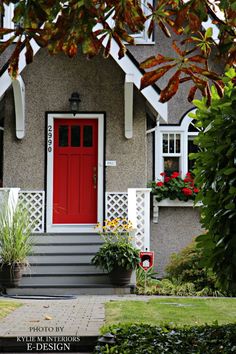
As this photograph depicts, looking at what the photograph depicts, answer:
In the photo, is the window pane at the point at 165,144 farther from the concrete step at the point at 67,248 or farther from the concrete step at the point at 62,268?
the concrete step at the point at 62,268

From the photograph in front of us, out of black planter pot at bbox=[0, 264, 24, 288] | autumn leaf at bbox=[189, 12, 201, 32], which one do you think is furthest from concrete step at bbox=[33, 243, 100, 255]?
autumn leaf at bbox=[189, 12, 201, 32]

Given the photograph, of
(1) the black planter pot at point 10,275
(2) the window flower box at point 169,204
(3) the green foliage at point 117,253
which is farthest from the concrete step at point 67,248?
(2) the window flower box at point 169,204

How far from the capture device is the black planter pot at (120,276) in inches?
429

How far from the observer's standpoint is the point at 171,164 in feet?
46.0

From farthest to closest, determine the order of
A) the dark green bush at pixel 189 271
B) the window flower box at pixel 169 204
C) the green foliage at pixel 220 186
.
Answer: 1. the window flower box at pixel 169 204
2. the dark green bush at pixel 189 271
3. the green foliage at pixel 220 186

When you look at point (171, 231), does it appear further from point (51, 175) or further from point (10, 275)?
point (10, 275)

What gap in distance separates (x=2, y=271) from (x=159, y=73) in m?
7.88

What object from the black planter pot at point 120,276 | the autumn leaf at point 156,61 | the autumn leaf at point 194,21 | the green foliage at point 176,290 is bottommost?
the green foliage at point 176,290

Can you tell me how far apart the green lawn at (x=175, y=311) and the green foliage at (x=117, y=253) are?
4.29ft

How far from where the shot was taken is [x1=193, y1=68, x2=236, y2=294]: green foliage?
462 cm

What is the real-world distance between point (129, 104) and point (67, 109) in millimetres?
1359

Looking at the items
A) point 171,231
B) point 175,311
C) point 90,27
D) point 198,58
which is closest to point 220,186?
point 198,58

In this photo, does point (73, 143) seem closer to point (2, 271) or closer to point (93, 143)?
point (93, 143)

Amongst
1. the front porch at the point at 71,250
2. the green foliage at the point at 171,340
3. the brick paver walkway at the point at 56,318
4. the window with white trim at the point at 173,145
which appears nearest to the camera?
the green foliage at the point at 171,340
